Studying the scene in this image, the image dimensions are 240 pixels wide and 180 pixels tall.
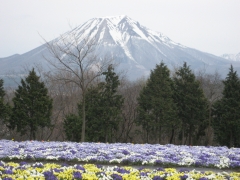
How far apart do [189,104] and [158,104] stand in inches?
171

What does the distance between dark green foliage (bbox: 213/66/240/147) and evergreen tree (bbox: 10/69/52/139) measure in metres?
18.9

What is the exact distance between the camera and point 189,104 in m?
35.2

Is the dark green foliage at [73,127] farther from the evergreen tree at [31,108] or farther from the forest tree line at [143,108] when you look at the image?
the evergreen tree at [31,108]

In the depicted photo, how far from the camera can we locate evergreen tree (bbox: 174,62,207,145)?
1368 inches

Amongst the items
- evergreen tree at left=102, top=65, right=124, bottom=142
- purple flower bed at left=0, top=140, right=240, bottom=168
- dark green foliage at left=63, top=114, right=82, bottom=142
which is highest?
→ evergreen tree at left=102, top=65, right=124, bottom=142

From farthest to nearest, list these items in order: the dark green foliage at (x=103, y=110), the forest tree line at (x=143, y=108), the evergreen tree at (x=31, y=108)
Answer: the dark green foliage at (x=103, y=110) → the forest tree line at (x=143, y=108) → the evergreen tree at (x=31, y=108)

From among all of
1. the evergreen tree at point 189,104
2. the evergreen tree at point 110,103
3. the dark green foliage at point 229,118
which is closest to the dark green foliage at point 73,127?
the evergreen tree at point 110,103

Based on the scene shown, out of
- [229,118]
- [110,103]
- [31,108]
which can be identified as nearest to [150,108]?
[110,103]

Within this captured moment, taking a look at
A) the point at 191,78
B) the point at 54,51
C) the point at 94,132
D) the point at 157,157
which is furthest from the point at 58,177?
the point at 191,78

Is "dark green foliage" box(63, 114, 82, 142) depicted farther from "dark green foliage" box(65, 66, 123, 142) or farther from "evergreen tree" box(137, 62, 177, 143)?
"evergreen tree" box(137, 62, 177, 143)

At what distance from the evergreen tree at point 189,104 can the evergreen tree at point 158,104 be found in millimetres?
1363

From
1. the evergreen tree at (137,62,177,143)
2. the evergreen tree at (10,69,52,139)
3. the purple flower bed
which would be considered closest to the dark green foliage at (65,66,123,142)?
the evergreen tree at (137,62,177,143)

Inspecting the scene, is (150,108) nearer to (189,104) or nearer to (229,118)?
(189,104)

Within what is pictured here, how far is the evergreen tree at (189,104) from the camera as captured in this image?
1368 inches
